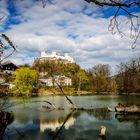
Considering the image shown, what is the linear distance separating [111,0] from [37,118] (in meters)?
26.9

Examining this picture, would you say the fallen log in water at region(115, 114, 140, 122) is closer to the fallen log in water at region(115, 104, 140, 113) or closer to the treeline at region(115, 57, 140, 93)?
the fallen log in water at region(115, 104, 140, 113)

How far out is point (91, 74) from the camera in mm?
114938

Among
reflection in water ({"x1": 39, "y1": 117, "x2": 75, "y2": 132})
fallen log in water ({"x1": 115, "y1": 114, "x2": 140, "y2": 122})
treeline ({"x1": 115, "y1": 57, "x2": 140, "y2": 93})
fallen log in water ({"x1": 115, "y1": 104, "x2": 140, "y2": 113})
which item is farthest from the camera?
treeline ({"x1": 115, "y1": 57, "x2": 140, "y2": 93})

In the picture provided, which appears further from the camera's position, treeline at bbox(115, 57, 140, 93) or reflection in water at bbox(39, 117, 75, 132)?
treeline at bbox(115, 57, 140, 93)

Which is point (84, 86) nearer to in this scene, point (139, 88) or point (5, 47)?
point (139, 88)

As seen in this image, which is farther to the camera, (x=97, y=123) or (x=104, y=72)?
(x=104, y=72)

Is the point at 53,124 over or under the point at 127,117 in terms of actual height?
under

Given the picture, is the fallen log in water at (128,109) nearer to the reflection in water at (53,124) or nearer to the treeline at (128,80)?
the reflection in water at (53,124)

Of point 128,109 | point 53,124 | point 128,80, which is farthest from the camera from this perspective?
point 128,80

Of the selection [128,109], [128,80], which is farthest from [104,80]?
[128,109]

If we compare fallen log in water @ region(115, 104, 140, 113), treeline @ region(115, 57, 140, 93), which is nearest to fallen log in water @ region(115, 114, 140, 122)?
fallen log in water @ region(115, 104, 140, 113)

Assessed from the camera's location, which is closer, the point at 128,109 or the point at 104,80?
the point at 128,109

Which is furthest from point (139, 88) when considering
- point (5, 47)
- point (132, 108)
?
point (5, 47)

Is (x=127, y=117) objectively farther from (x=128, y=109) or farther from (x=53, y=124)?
(x=53, y=124)
